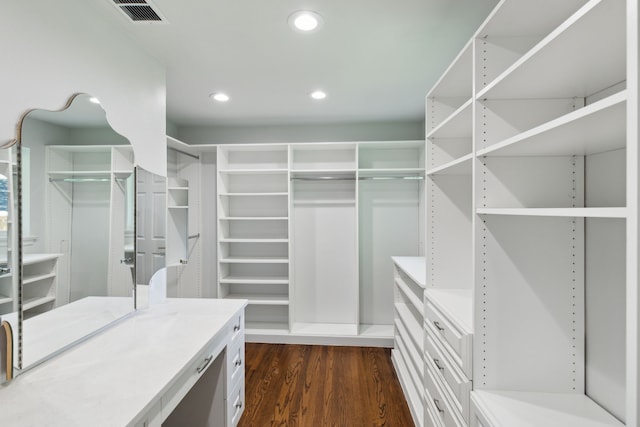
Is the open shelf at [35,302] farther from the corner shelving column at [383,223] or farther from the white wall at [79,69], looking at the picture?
the corner shelving column at [383,223]

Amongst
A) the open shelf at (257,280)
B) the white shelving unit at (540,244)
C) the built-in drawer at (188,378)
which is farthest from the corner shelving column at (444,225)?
the open shelf at (257,280)

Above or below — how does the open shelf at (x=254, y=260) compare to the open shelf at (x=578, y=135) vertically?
below

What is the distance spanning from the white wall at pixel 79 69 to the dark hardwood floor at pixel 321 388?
1.94 m

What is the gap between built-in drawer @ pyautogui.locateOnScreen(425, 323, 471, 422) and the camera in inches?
51.3

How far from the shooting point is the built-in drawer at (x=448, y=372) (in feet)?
4.28

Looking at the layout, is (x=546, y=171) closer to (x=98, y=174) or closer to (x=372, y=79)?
(x=372, y=79)

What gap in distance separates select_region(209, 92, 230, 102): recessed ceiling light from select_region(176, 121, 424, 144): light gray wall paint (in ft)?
2.98

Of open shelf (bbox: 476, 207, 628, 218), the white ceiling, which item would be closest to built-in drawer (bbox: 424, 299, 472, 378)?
open shelf (bbox: 476, 207, 628, 218)

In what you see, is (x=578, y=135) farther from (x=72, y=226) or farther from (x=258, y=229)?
(x=258, y=229)

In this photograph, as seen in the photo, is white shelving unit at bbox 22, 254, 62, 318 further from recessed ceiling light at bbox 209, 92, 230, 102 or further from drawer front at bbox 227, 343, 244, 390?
recessed ceiling light at bbox 209, 92, 230, 102

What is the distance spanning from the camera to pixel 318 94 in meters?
2.84

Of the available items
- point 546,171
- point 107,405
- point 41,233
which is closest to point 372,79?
point 546,171

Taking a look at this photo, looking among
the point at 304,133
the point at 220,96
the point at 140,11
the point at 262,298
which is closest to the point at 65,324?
the point at 140,11

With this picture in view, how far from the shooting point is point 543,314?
3.96ft
